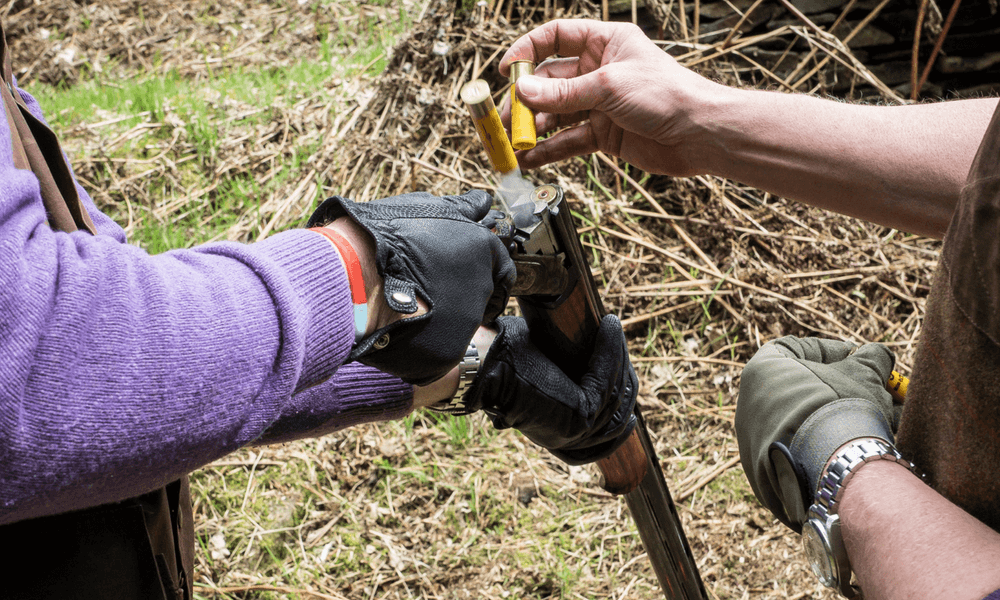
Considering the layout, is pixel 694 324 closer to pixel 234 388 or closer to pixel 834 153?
pixel 834 153

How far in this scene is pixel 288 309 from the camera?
3.03 ft

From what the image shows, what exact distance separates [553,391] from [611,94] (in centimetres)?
71

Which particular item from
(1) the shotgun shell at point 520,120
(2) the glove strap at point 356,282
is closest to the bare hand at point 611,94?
(1) the shotgun shell at point 520,120

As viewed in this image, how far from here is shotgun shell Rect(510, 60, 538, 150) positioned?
1.49m

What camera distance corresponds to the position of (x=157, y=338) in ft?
2.69

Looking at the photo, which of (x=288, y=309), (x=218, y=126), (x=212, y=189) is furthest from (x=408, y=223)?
(x=218, y=126)

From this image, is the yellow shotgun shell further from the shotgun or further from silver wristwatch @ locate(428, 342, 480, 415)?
silver wristwatch @ locate(428, 342, 480, 415)

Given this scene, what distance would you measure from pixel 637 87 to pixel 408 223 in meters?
0.78

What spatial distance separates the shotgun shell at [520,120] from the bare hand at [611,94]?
2cm

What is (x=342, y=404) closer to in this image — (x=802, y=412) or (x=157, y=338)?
(x=157, y=338)

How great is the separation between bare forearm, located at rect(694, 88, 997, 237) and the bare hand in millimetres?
77

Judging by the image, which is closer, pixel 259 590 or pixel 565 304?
pixel 565 304

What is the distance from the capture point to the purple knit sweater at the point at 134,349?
752mm

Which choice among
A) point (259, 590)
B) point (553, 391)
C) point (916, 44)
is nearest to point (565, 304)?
point (553, 391)
